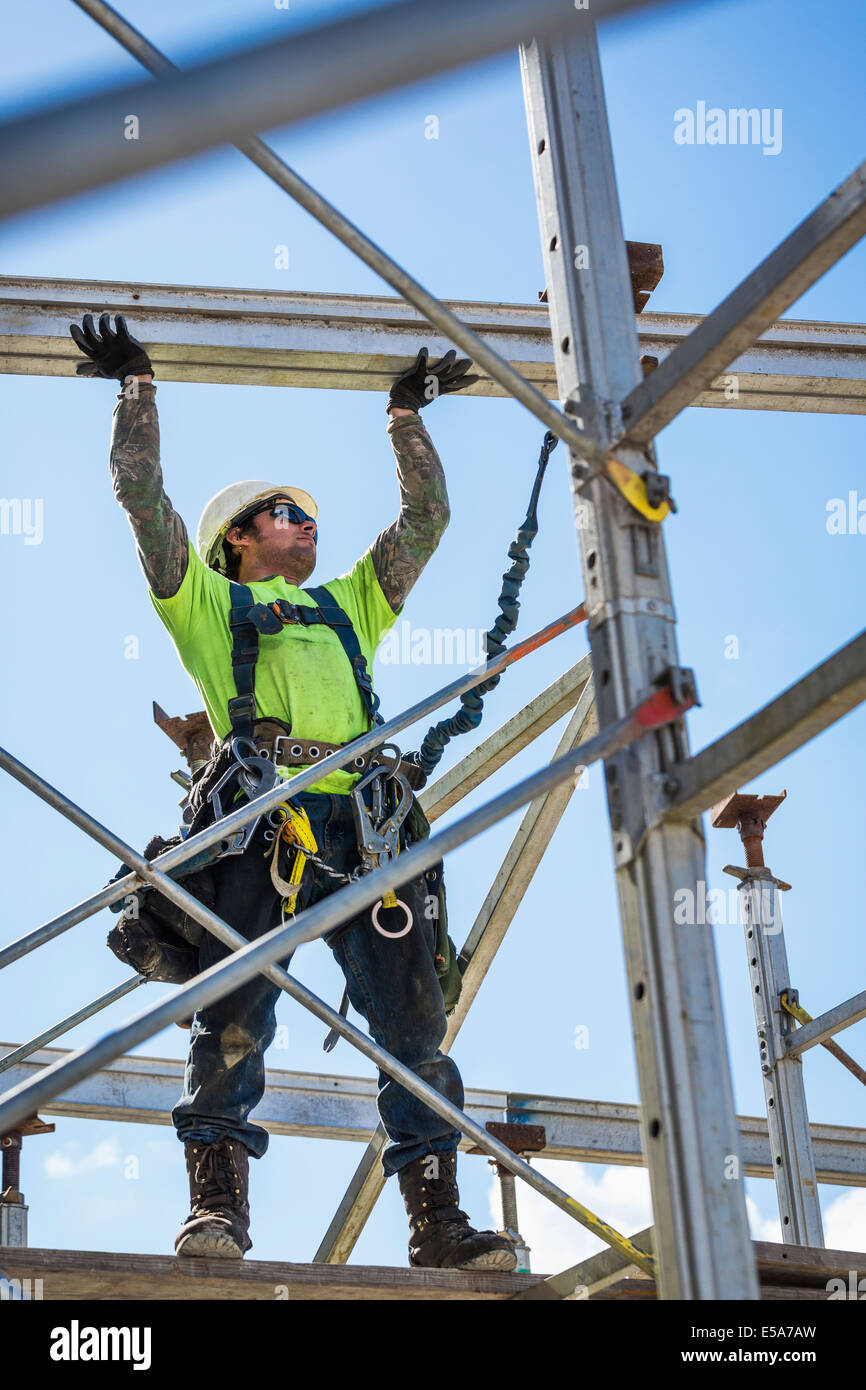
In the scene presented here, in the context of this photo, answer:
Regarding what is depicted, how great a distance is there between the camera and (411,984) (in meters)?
5.31

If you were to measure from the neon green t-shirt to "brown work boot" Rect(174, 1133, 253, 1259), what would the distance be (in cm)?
124

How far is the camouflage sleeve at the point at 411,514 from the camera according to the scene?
597cm

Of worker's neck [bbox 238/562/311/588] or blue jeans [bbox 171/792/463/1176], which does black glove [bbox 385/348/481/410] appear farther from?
blue jeans [bbox 171/792/463/1176]

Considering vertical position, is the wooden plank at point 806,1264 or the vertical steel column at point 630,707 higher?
the vertical steel column at point 630,707

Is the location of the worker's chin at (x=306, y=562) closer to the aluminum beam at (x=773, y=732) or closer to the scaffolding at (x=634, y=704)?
the scaffolding at (x=634, y=704)

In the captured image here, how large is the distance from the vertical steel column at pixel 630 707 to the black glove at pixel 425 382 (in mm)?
1833

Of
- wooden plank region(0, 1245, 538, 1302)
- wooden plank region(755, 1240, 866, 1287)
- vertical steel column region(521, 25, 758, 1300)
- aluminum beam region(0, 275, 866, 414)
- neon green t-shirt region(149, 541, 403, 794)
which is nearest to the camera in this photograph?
vertical steel column region(521, 25, 758, 1300)

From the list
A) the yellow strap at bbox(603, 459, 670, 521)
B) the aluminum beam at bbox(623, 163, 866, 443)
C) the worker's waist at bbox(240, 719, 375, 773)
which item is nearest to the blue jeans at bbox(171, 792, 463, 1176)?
the worker's waist at bbox(240, 719, 375, 773)

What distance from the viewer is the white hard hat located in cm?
644

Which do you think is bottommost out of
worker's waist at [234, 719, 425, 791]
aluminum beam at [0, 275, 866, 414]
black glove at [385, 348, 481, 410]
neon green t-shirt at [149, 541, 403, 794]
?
worker's waist at [234, 719, 425, 791]

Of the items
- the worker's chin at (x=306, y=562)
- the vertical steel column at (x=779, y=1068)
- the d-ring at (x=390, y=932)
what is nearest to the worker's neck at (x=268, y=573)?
the worker's chin at (x=306, y=562)

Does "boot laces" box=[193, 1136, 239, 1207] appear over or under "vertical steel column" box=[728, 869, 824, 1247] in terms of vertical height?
under

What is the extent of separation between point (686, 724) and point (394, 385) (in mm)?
2979
